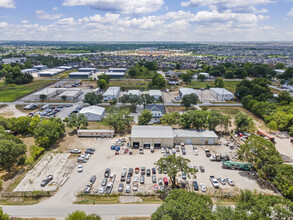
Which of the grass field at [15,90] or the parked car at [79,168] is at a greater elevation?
the grass field at [15,90]

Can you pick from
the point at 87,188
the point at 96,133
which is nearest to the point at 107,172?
the point at 87,188

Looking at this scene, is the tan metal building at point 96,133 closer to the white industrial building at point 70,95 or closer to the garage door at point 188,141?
the garage door at point 188,141

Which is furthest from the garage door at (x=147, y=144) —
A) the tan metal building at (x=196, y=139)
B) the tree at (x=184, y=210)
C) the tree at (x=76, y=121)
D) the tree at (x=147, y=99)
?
the tree at (x=147, y=99)

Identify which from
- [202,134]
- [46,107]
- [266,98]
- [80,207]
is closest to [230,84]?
[266,98]

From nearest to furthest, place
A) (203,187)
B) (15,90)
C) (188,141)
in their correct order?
(203,187)
(188,141)
(15,90)

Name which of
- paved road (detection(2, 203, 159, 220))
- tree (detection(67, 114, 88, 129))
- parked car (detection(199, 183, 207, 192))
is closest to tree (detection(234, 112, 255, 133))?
parked car (detection(199, 183, 207, 192))

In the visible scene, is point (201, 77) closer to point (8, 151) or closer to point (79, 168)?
point (79, 168)
